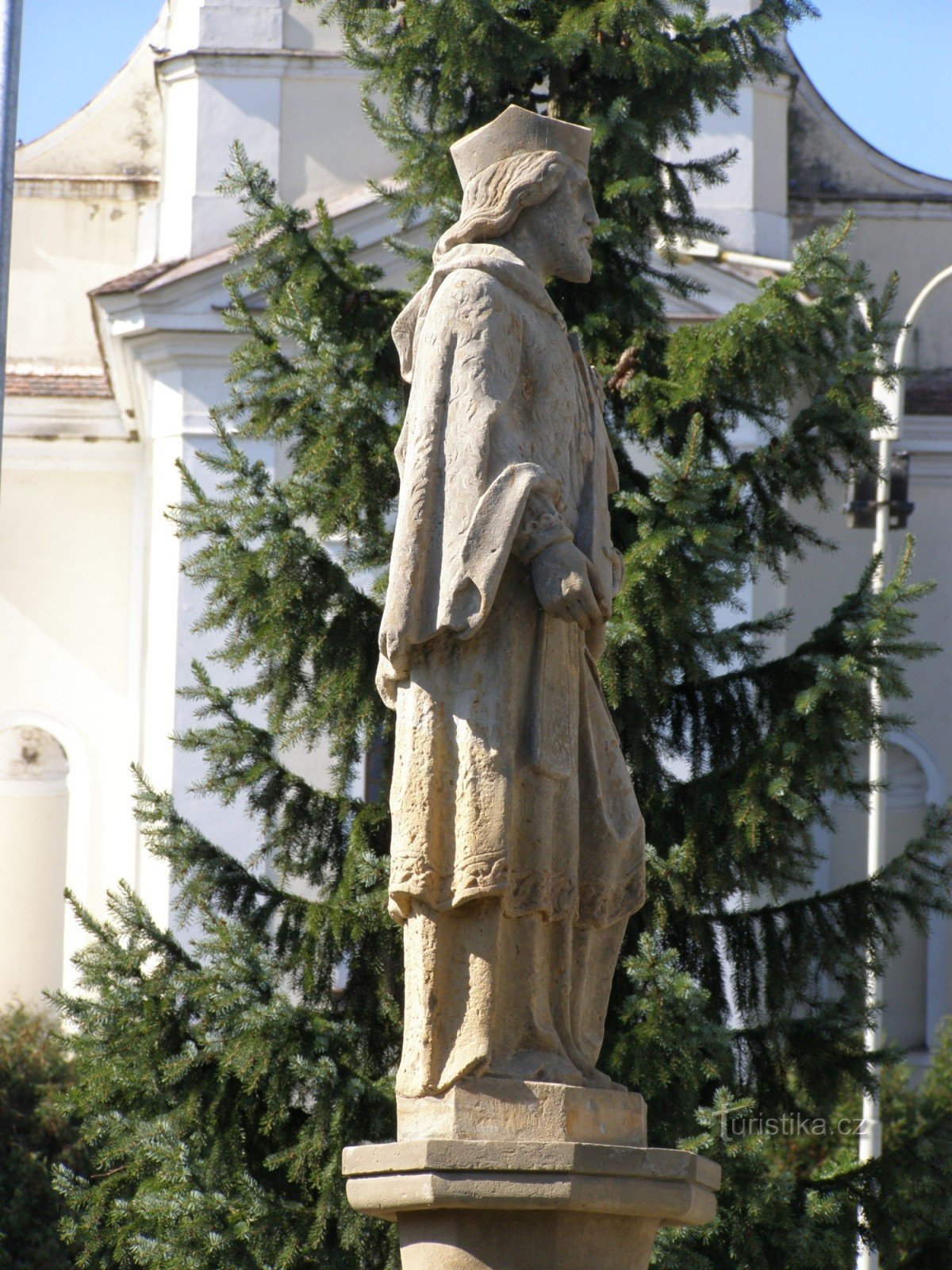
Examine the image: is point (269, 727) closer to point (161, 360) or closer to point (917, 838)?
point (917, 838)

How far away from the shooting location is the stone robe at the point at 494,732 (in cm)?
607

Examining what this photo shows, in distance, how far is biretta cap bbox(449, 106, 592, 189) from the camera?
6762 mm

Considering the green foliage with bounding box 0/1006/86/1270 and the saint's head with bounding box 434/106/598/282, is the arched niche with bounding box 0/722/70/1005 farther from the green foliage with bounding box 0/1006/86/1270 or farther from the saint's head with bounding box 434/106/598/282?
the saint's head with bounding box 434/106/598/282

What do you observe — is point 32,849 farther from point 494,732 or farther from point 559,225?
point 494,732

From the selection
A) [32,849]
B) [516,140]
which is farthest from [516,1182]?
[32,849]

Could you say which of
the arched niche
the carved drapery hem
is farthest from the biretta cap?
the arched niche

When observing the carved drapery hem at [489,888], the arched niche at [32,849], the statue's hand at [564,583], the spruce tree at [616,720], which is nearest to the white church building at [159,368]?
the arched niche at [32,849]

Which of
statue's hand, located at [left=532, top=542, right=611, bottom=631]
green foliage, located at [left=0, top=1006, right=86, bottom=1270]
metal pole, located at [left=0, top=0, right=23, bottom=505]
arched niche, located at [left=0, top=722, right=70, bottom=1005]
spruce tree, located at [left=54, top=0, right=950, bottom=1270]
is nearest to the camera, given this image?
statue's hand, located at [left=532, top=542, right=611, bottom=631]

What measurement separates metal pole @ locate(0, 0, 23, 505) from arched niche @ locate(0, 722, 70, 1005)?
468 inches

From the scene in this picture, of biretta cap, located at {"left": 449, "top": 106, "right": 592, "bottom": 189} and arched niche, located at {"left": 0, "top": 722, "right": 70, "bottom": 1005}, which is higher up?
biretta cap, located at {"left": 449, "top": 106, "right": 592, "bottom": 189}

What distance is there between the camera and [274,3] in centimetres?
2131

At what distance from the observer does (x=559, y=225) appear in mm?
6746

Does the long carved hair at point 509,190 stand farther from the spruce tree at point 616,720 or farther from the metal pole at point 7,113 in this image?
the metal pole at point 7,113

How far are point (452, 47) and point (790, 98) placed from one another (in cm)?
1157
